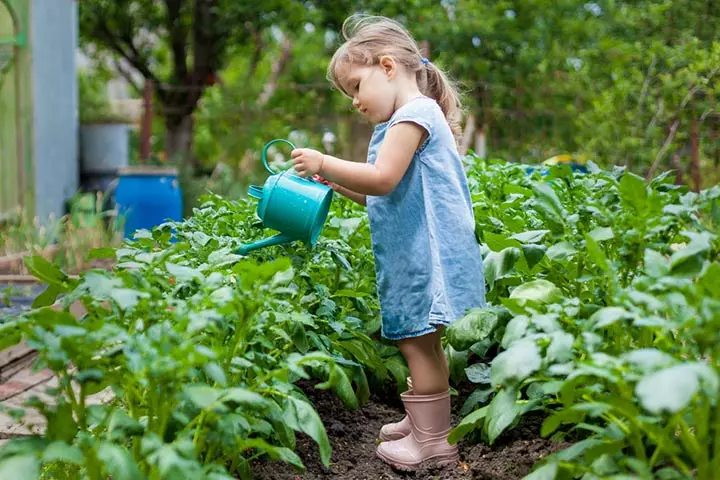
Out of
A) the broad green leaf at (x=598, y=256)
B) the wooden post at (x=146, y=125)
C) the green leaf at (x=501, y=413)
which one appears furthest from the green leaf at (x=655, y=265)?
the wooden post at (x=146, y=125)

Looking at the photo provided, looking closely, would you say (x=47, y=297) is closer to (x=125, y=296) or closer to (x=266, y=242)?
(x=125, y=296)

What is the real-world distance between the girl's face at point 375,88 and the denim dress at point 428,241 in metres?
0.08

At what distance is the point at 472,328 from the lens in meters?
2.35

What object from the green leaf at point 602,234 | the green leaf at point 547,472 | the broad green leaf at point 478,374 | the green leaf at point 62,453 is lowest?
the broad green leaf at point 478,374

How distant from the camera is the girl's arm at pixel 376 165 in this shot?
255 cm

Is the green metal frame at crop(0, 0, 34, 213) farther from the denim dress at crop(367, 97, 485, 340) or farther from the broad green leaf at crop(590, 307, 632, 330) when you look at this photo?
the broad green leaf at crop(590, 307, 632, 330)

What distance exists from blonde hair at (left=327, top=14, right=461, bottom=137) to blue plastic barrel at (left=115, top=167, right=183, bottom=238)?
496 cm

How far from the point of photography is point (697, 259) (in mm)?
1771

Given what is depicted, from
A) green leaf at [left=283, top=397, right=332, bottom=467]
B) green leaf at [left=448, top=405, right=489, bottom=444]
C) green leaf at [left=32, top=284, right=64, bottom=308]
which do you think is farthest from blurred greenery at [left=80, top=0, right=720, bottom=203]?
green leaf at [left=283, top=397, right=332, bottom=467]

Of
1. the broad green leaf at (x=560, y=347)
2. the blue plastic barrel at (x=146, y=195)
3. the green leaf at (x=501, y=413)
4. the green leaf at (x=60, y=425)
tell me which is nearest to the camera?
the broad green leaf at (x=560, y=347)

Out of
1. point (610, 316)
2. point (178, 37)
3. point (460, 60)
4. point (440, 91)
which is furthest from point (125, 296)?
point (178, 37)

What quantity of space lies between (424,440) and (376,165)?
30.4 inches

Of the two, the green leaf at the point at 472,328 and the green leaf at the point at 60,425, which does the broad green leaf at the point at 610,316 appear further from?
the green leaf at the point at 60,425

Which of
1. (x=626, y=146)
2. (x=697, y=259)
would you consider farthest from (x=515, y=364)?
(x=626, y=146)
